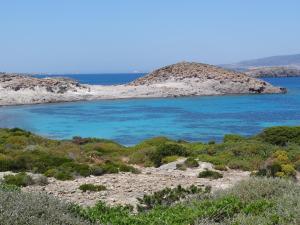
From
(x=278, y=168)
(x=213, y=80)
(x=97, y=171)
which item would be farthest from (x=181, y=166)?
(x=213, y=80)

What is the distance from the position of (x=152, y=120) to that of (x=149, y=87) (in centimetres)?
4252

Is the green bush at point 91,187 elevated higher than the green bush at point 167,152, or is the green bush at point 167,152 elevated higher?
the green bush at point 91,187

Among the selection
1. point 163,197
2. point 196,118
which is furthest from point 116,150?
point 196,118

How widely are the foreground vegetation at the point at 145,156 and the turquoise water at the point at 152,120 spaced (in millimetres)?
10883

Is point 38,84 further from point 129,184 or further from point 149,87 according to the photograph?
point 129,184

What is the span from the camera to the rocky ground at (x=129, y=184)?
14.5m

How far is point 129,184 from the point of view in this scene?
16.5 m

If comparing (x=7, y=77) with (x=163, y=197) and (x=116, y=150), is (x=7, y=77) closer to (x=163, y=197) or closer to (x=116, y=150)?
(x=116, y=150)

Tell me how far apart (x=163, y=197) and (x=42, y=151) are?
12.4 metres

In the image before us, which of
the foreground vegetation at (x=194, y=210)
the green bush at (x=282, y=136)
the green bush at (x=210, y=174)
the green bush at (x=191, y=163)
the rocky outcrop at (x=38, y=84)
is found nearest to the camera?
the foreground vegetation at (x=194, y=210)

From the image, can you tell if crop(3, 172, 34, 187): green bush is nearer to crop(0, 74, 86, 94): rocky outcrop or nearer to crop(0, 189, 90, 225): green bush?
crop(0, 189, 90, 225): green bush

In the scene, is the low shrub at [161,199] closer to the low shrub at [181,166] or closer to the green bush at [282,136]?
the low shrub at [181,166]

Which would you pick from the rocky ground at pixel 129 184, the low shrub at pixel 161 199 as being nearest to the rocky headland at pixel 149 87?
the rocky ground at pixel 129 184

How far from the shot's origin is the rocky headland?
86250 millimetres
